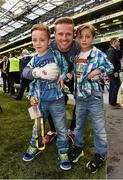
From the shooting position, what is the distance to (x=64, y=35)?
332 cm

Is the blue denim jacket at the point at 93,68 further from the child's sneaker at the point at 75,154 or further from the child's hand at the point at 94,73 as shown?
the child's sneaker at the point at 75,154

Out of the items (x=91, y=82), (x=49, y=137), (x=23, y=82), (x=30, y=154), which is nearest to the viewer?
(x=91, y=82)

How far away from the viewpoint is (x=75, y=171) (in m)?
3.21

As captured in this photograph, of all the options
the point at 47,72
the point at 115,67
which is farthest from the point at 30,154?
the point at 115,67

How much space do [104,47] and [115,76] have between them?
28988 mm

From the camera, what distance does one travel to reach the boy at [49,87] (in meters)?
3.29

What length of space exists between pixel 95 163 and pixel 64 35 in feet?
4.56

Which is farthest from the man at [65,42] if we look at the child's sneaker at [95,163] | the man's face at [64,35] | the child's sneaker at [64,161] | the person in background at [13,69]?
the person in background at [13,69]

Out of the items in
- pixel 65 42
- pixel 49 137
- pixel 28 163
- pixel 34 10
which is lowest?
pixel 28 163

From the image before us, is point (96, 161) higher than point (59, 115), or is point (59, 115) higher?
point (59, 115)

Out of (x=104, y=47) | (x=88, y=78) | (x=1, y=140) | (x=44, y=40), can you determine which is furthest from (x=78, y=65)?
(x=104, y=47)

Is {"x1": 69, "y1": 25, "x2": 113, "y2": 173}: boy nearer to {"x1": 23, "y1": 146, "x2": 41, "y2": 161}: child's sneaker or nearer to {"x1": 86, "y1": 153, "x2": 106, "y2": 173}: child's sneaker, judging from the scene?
{"x1": 86, "y1": 153, "x2": 106, "y2": 173}: child's sneaker

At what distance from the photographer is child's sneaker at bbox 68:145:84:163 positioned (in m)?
3.44

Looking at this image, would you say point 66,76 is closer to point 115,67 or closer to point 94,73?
point 94,73
